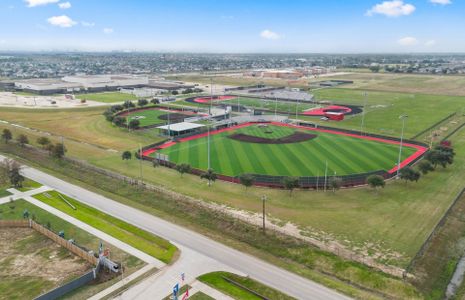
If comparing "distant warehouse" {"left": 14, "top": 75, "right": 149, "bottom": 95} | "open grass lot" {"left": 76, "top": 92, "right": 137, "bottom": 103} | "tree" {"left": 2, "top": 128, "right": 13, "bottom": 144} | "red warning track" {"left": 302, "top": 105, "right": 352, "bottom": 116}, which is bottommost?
"tree" {"left": 2, "top": 128, "right": 13, "bottom": 144}

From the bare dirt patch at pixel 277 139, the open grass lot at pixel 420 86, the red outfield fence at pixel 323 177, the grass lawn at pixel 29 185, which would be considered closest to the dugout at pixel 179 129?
the red outfield fence at pixel 323 177

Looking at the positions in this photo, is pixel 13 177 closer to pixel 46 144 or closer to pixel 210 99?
pixel 46 144

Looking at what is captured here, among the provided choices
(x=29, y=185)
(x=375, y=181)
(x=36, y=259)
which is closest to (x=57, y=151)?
(x=29, y=185)

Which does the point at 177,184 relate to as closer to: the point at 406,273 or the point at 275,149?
the point at 275,149

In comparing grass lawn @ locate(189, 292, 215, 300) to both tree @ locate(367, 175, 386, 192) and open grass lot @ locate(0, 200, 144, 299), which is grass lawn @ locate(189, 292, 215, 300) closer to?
open grass lot @ locate(0, 200, 144, 299)

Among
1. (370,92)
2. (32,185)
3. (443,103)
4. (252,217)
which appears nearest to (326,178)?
(252,217)

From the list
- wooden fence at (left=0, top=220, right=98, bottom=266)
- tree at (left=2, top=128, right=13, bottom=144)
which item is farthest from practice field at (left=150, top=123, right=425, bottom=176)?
tree at (left=2, top=128, right=13, bottom=144)

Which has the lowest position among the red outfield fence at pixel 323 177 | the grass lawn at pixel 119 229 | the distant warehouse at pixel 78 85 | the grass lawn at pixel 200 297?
the grass lawn at pixel 200 297

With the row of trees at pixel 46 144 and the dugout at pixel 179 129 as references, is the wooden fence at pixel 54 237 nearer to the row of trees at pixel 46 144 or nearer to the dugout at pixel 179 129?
the row of trees at pixel 46 144
